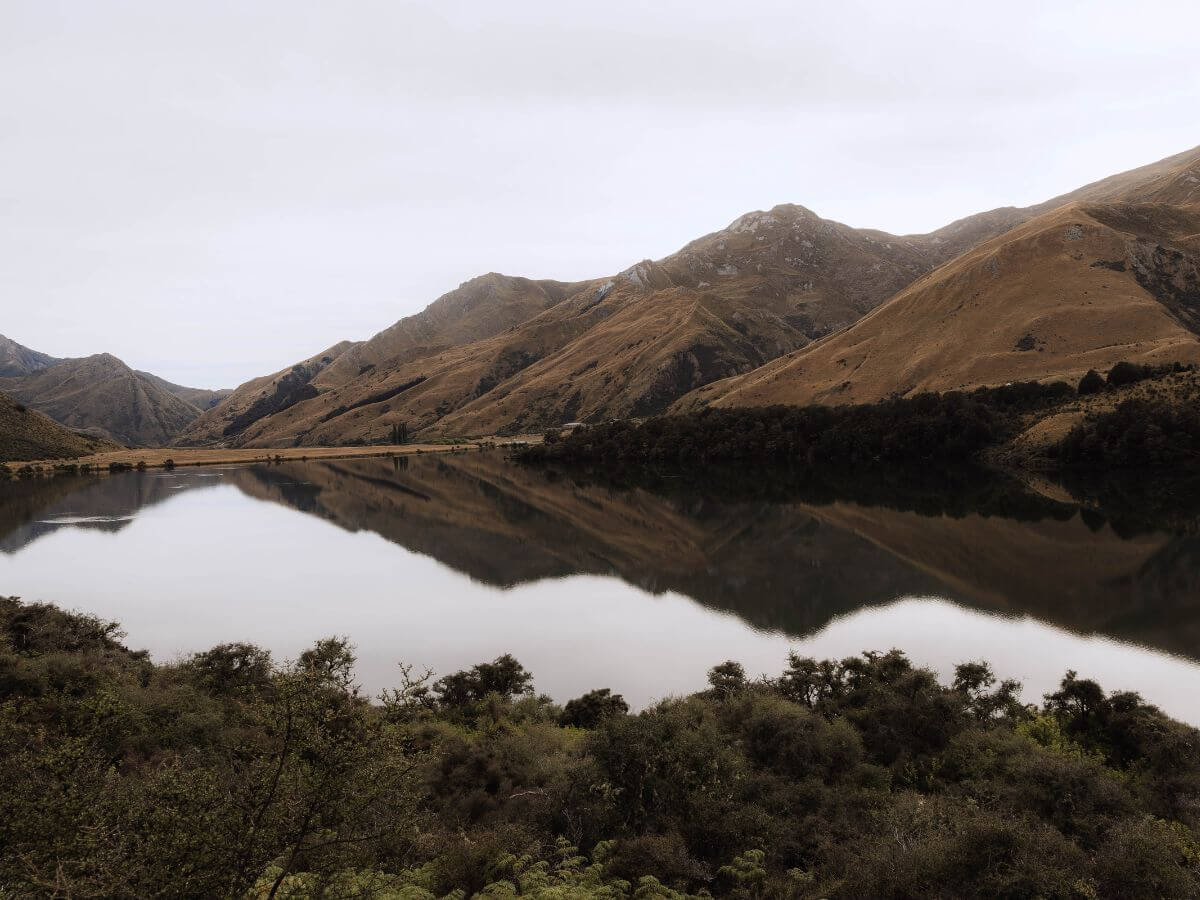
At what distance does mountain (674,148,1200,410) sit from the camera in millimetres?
152250

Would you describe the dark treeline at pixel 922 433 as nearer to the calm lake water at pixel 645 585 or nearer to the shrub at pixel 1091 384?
the shrub at pixel 1091 384

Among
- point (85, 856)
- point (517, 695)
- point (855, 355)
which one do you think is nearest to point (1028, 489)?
point (517, 695)

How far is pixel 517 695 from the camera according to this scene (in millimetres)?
30719

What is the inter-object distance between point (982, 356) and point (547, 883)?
574 feet

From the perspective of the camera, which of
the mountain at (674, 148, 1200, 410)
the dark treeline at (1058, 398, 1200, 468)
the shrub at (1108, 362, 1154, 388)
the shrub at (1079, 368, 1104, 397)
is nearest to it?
the dark treeline at (1058, 398, 1200, 468)

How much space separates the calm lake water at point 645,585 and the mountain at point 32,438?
92.2 metres

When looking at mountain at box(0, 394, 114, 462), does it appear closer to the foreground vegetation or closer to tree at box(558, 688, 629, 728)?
the foreground vegetation

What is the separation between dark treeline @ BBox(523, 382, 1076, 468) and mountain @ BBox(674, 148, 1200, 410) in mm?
25344

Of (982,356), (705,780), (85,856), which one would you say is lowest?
(705,780)

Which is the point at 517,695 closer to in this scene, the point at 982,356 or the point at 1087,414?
the point at 1087,414

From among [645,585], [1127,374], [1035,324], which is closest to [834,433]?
[1127,374]

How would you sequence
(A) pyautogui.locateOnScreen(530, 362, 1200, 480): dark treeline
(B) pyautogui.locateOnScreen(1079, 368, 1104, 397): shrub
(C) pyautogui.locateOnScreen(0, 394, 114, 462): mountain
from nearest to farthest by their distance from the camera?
(A) pyautogui.locateOnScreen(530, 362, 1200, 480): dark treeline, (B) pyautogui.locateOnScreen(1079, 368, 1104, 397): shrub, (C) pyautogui.locateOnScreen(0, 394, 114, 462): mountain

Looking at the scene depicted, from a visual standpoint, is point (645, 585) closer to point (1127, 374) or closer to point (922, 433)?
point (922, 433)

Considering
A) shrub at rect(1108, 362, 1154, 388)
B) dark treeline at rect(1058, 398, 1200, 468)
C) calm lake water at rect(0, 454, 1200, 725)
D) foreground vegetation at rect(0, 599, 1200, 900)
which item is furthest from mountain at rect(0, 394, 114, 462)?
shrub at rect(1108, 362, 1154, 388)
